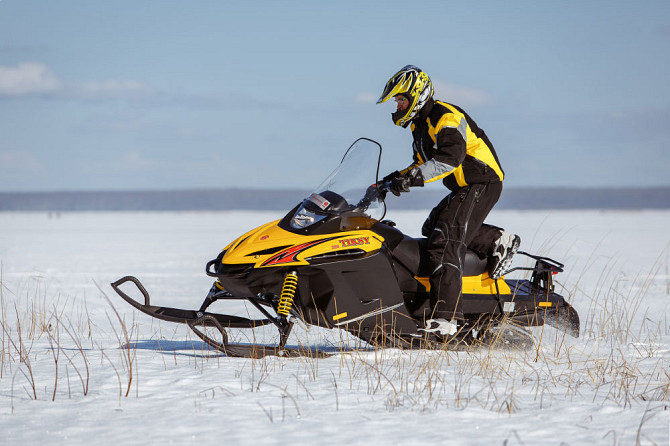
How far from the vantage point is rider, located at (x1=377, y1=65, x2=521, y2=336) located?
5070 mm

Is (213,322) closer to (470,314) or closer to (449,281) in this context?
(449,281)

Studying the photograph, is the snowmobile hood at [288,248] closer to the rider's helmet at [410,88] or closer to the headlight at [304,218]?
the headlight at [304,218]

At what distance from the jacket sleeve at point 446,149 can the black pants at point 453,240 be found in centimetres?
34

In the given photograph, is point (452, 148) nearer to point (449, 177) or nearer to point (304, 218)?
point (449, 177)

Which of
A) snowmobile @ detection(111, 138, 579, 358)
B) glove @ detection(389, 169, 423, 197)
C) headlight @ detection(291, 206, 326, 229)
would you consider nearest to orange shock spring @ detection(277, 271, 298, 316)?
snowmobile @ detection(111, 138, 579, 358)

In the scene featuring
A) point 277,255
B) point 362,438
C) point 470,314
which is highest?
point 277,255

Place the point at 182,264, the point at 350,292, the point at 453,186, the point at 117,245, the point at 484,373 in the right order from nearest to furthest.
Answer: the point at 484,373 < the point at 350,292 < the point at 453,186 < the point at 182,264 < the point at 117,245

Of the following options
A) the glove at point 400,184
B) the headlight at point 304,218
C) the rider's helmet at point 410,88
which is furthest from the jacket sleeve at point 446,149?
the headlight at point 304,218

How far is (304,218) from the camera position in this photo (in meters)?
4.91

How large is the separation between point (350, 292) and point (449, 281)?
0.76 meters

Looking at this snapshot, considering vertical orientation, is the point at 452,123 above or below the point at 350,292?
above

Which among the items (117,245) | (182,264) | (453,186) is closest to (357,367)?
(453,186)

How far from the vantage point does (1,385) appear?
14.0 ft

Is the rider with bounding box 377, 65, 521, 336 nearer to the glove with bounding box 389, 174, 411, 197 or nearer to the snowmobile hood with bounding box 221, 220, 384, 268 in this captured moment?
the glove with bounding box 389, 174, 411, 197
